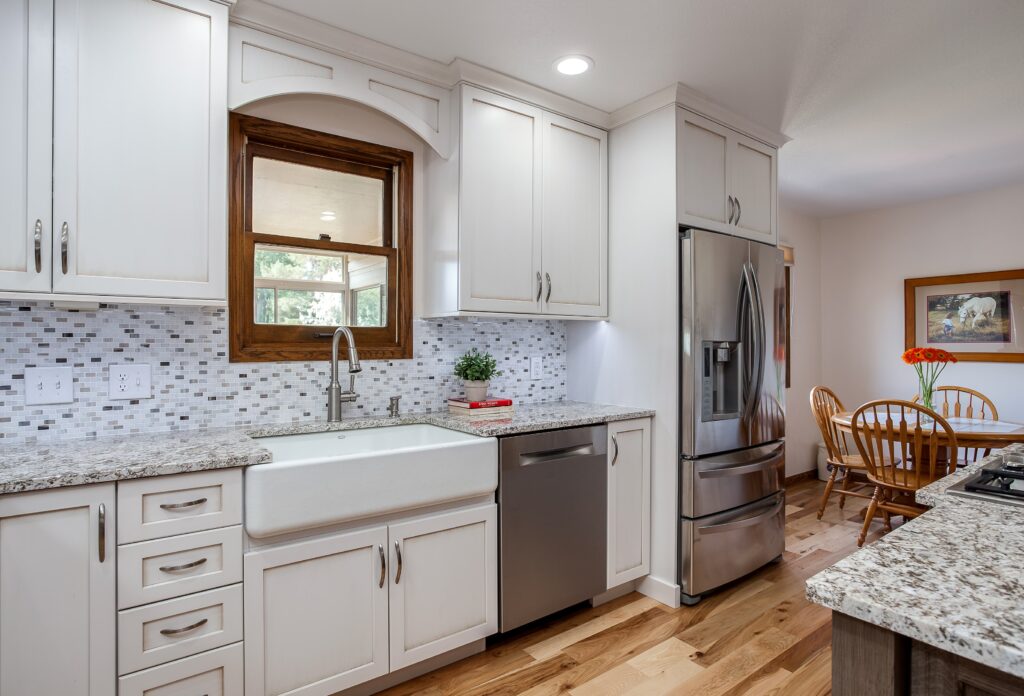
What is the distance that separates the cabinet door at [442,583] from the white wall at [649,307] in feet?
3.15

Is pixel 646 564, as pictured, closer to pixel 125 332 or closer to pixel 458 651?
pixel 458 651

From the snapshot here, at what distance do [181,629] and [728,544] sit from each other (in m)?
2.36

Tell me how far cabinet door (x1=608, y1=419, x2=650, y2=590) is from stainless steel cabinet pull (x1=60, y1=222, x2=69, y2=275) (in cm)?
210

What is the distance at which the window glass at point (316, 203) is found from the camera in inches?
92.4

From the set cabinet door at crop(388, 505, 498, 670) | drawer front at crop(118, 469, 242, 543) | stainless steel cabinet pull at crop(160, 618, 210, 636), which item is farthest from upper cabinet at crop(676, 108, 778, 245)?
stainless steel cabinet pull at crop(160, 618, 210, 636)

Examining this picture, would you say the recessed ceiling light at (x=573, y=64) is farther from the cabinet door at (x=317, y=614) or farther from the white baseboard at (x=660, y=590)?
the white baseboard at (x=660, y=590)

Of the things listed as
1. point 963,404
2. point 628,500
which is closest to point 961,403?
point 963,404

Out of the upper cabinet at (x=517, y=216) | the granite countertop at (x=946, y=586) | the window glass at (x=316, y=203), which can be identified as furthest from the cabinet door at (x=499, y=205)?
the granite countertop at (x=946, y=586)

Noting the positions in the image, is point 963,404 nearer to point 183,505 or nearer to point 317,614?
point 317,614

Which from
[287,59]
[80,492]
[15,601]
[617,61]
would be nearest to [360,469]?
[80,492]

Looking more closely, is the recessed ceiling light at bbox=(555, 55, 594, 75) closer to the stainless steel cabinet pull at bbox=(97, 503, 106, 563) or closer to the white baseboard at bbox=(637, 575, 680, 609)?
the stainless steel cabinet pull at bbox=(97, 503, 106, 563)

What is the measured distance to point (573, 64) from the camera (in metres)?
2.44

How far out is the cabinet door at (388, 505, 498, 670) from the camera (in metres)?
1.98

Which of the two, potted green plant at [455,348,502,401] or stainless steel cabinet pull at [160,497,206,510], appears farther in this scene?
potted green plant at [455,348,502,401]
